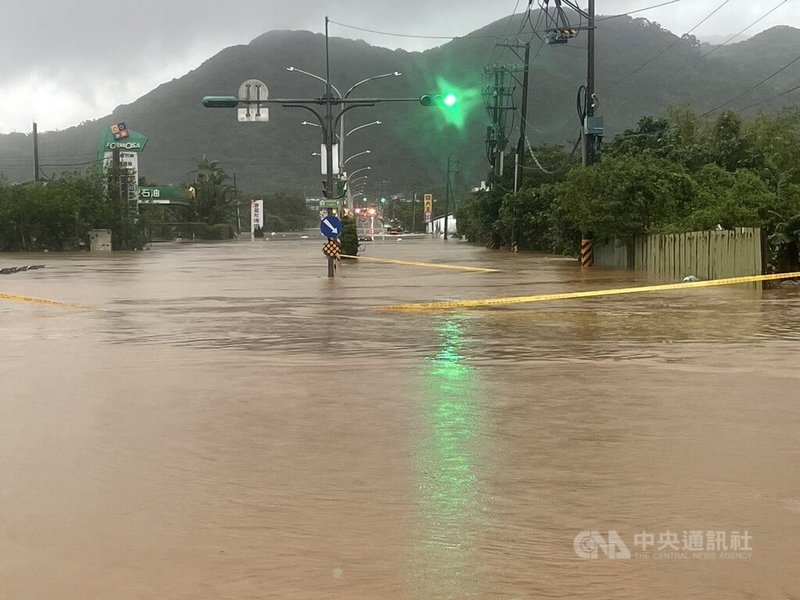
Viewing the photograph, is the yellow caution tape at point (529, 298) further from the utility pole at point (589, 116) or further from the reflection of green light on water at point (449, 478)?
the utility pole at point (589, 116)

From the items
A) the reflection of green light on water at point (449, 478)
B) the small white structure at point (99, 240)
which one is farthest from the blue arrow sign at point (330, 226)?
the small white structure at point (99, 240)

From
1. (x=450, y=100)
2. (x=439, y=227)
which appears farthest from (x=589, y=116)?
(x=439, y=227)

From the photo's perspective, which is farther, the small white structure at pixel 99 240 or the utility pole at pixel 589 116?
the small white structure at pixel 99 240

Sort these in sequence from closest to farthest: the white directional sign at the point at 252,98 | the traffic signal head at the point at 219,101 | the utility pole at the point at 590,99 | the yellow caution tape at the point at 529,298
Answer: the yellow caution tape at the point at 529,298, the traffic signal head at the point at 219,101, the white directional sign at the point at 252,98, the utility pole at the point at 590,99

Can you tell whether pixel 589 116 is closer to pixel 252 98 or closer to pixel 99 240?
pixel 252 98

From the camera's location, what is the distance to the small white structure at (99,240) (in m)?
83.1

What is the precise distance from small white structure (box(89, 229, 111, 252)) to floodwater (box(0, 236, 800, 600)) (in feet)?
220

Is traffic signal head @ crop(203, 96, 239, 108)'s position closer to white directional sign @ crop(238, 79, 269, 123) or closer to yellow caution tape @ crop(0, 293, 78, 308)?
white directional sign @ crop(238, 79, 269, 123)

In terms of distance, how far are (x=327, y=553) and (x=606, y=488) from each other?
222cm

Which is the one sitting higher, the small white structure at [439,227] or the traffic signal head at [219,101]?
the traffic signal head at [219,101]

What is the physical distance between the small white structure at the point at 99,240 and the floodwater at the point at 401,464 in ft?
220

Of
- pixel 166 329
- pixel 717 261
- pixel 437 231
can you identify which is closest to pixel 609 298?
pixel 717 261

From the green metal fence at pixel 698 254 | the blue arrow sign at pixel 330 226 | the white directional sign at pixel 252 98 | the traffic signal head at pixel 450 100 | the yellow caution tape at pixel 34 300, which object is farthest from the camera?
the white directional sign at pixel 252 98

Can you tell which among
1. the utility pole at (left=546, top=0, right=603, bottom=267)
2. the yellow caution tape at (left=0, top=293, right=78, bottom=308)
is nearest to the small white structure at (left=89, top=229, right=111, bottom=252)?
the utility pole at (left=546, top=0, right=603, bottom=267)
